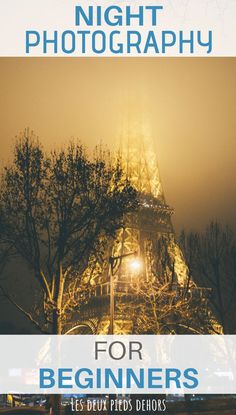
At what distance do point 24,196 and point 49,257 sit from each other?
315 centimetres

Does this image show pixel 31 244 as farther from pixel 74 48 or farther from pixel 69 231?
pixel 74 48

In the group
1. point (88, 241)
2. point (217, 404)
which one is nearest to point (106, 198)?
point (88, 241)

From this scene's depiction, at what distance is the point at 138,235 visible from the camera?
73.1 meters

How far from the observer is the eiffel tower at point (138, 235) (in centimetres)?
6372

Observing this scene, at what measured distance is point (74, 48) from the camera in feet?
66.7

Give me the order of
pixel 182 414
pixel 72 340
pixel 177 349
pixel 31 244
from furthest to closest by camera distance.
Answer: pixel 72 340, pixel 177 349, pixel 182 414, pixel 31 244

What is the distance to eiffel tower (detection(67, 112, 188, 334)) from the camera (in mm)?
63719

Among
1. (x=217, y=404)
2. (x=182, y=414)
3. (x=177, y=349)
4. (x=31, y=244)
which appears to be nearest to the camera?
(x=31, y=244)

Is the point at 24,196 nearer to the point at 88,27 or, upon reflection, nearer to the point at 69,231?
the point at 69,231

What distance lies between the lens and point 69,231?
26953 mm

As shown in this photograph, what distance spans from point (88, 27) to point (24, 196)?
350 inches

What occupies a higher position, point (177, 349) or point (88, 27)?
point (88, 27)

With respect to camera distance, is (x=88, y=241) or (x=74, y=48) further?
(x=88, y=241)

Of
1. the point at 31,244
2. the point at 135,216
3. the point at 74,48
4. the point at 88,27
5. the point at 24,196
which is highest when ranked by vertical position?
the point at 135,216
